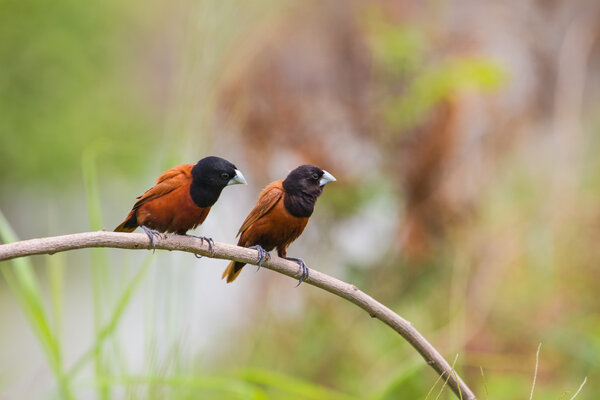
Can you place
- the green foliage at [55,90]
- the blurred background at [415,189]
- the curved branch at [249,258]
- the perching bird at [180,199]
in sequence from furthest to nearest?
the green foliage at [55,90] → the blurred background at [415,189] → the perching bird at [180,199] → the curved branch at [249,258]

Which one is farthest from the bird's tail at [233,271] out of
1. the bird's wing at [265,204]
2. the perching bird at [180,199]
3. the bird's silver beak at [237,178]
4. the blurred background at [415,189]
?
the blurred background at [415,189]

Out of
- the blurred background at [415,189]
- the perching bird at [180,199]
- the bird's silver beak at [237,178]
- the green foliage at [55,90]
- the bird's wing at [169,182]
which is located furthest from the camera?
the green foliage at [55,90]

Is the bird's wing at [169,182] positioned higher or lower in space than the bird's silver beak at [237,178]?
lower

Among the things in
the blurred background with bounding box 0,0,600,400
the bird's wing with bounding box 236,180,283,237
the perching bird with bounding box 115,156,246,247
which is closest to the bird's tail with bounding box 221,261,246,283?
the bird's wing with bounding box 236,180,283,237

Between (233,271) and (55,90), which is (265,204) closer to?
(233,271)

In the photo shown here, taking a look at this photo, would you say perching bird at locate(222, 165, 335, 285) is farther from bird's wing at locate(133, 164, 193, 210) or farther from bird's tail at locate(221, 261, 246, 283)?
bird's wing at locate(133, 164, 193, 210)

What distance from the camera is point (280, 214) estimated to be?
6.89 feet

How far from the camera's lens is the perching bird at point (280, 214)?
6.61 ft

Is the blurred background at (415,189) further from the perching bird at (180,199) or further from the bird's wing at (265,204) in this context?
the perching bird at (180,199)

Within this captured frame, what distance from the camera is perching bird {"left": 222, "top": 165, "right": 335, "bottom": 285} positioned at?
202cm

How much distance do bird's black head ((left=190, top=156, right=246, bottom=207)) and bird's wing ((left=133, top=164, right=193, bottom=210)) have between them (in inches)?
2.7

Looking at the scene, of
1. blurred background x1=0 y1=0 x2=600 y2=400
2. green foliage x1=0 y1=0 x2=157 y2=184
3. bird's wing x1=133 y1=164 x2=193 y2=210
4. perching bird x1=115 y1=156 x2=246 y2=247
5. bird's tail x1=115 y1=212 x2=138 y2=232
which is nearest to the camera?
perching bird x1=115 y1=156 x2=246 y2=247

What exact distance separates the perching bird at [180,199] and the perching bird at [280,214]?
8.3 inches

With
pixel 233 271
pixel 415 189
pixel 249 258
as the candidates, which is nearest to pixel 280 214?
pixel 233 271
